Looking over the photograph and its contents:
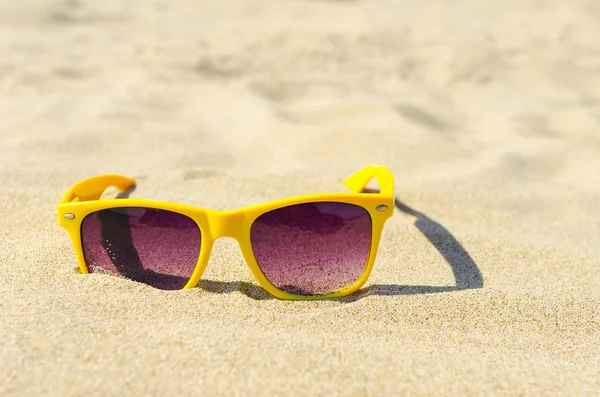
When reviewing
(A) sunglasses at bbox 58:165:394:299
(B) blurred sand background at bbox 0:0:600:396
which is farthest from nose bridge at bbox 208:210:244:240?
(B) blurred sand background at bbox 0:0:600:396

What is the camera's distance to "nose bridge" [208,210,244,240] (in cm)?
138

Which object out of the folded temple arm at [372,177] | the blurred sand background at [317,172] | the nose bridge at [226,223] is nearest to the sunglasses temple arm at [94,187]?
the blurred sand background at [317,172]

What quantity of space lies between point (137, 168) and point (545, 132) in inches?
78.9

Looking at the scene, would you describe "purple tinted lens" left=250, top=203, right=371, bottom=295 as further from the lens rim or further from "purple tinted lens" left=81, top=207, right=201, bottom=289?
"purple tinted lens" left=81, top=207, right=201, bottom=289

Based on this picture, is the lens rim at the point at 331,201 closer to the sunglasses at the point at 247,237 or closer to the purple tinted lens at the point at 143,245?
the sunglasses at the point at 247,237

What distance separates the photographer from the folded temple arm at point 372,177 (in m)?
1.67

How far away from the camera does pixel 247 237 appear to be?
1.41 meters

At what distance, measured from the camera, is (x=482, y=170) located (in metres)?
2.33

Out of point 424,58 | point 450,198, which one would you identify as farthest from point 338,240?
point 424,58

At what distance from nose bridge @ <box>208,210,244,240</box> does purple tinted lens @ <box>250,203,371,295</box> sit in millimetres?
41

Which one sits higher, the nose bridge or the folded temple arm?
the nose bridge

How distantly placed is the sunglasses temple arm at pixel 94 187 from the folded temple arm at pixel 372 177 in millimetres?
828

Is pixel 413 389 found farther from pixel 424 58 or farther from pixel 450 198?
pixel 424 58

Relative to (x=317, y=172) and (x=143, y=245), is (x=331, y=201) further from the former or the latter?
(x=317, y=172)
